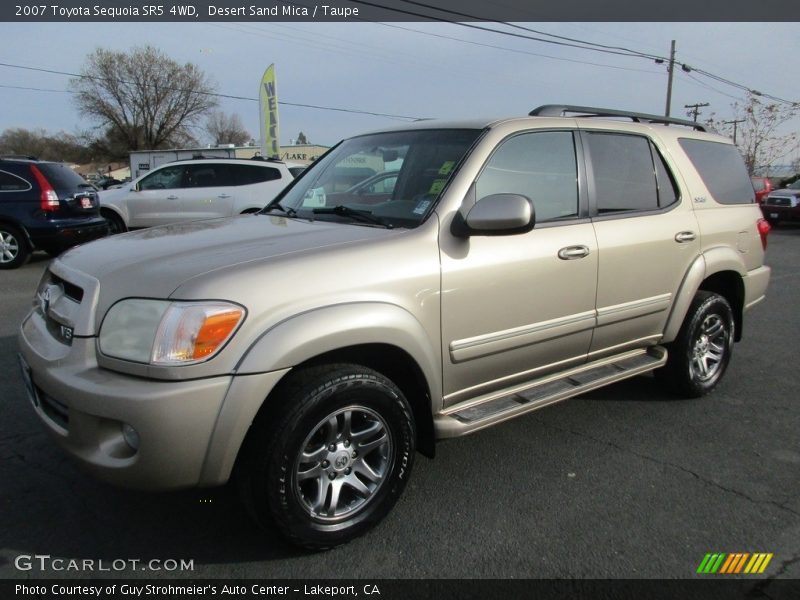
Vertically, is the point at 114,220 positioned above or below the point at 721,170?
below

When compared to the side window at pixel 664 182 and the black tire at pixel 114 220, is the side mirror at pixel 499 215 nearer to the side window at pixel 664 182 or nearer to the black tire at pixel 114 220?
the side window at pixel 664 182

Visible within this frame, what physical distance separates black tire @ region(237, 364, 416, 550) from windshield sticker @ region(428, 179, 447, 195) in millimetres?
986

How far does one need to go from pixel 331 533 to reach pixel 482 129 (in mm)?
2112

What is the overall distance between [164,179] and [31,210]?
3.17 metres

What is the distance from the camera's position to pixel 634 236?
3.67m

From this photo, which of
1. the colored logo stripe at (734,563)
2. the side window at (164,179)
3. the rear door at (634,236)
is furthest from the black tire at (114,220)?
the colored logo stripe at (734,563)

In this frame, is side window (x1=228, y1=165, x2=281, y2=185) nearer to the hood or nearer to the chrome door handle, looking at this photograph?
the hood

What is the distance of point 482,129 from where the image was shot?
3227 mm

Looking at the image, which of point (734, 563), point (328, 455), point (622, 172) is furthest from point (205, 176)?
point (734, 563)

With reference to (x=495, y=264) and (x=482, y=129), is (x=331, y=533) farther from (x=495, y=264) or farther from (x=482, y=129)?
(x=482, y=129)

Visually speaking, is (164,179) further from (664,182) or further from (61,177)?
(664,182)

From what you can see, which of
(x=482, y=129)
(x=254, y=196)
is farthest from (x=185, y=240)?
(x=254, y=196)
